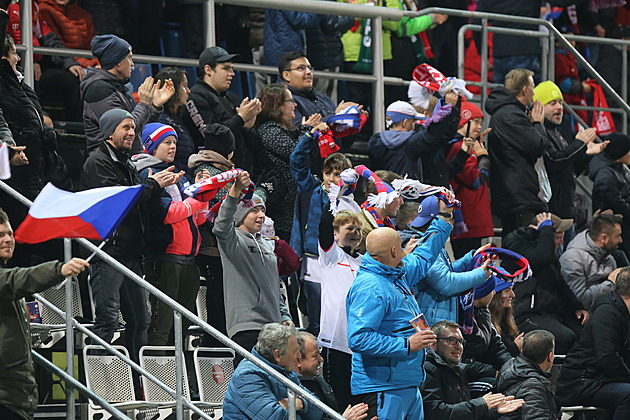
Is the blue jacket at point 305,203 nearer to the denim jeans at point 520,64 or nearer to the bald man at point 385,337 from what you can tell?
the bald man at point 385,337

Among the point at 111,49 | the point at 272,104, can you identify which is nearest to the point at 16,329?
the point at 111,49

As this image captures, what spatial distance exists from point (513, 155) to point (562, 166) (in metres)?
0.62

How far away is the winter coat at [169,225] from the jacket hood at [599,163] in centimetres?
508

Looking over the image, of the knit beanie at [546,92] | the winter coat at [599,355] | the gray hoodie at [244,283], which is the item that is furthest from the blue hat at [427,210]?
the knit beanie at [546,92]

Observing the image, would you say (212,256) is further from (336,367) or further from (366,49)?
(366,49)

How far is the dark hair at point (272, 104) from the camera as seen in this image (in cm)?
1062

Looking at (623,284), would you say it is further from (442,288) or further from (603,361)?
(442,288)

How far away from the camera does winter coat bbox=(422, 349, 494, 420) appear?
8914mm

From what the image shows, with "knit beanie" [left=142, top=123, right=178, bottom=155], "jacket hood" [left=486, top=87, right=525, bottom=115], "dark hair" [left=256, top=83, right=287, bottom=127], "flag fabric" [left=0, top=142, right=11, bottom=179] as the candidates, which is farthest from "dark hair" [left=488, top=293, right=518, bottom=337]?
"flag fabric" [left=0, top=142, right=11, bottom=179]

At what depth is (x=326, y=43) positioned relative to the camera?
1240cm

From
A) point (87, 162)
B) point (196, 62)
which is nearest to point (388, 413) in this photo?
point (87, 162)

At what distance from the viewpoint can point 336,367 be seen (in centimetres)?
932

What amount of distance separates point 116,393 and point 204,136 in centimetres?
235

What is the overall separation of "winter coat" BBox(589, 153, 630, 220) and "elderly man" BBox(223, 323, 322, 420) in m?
5.55
